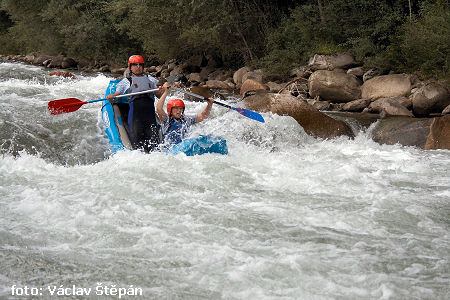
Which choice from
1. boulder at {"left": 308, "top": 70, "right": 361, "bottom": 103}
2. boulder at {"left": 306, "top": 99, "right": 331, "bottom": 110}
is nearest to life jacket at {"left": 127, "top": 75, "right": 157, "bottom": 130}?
boulder at {"left": 306, "top": 99, "right": 331, "bottom": 110}

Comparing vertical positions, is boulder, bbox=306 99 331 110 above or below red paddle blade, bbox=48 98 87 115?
below

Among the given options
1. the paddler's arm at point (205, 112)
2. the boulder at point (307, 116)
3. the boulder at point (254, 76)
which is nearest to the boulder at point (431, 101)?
the boulder at point (307, 116)

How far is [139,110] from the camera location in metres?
6.38

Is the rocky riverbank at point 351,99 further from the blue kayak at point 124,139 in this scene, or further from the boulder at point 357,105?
the blue kayak at point 124,139

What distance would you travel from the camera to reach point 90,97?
9.80 metres

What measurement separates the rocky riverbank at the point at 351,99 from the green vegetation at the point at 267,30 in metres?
0.47

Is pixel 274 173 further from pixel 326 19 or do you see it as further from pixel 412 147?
pixel 326 19

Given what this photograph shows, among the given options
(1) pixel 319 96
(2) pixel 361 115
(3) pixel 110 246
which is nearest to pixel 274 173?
(3) pixel 110 246

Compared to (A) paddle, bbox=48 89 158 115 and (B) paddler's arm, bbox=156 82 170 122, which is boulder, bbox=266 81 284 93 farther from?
(A) paddle, bbox=48 89 158 115

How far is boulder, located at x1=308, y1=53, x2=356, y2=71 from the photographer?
11.4 metres

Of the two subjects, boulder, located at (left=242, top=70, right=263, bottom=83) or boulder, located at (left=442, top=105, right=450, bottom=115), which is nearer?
boulder, located at (left=442, top=105, right=450, bottom=115)

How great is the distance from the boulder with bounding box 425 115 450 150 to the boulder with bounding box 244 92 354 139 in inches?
45.8

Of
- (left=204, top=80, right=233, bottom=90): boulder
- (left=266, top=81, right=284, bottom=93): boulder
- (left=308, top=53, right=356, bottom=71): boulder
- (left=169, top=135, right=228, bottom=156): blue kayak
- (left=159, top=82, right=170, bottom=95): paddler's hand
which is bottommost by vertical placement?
(left=204, top=80, right=233, bottom=90): boulder

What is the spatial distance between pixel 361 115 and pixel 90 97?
4.99m
